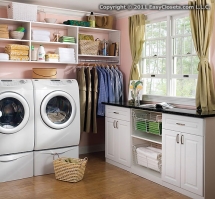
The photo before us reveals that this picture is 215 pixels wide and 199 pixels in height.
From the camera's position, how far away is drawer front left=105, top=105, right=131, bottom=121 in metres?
4.46

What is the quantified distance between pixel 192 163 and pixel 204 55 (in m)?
1.30

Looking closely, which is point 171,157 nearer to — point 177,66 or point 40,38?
point 177,66

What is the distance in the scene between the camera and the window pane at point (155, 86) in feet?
15.6

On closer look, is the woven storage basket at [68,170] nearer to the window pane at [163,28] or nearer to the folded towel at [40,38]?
the folded towel at [40,38]

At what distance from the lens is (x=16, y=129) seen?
4.05 metres

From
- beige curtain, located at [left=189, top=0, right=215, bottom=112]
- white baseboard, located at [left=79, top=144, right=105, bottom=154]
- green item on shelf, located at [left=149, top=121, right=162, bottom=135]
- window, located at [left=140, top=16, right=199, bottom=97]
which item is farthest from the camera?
white baseboard, located at [left=79, top=144, right=105, bottom=154]

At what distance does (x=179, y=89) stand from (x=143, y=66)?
0.85 m

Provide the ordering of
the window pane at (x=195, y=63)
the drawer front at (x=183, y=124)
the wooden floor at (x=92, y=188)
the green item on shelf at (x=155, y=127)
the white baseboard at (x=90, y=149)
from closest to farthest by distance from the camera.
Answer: the drawer front at (x=183, y=124) → the wooden floor at (x=92, y=188) → the green item on shelf at (x=155, y=127) → the window pane at (x=195, y=63) → the white baseboard at (x=90, y=149)

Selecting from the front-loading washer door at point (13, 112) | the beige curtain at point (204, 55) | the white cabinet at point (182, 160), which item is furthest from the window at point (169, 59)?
the front-loading washer door at point (13, 112)

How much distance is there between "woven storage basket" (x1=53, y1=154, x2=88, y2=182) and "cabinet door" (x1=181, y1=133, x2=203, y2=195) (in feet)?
4.10

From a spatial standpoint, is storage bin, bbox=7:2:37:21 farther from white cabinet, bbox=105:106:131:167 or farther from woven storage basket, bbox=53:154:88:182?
woven storage basket, bbox=53:154:88:182

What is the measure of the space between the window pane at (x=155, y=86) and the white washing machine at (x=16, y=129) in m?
1.83

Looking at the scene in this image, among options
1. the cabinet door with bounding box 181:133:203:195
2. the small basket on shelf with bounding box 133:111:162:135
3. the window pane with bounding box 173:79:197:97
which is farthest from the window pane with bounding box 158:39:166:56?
the cabinet door with bounding box 181:133:203:195

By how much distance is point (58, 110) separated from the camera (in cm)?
452
